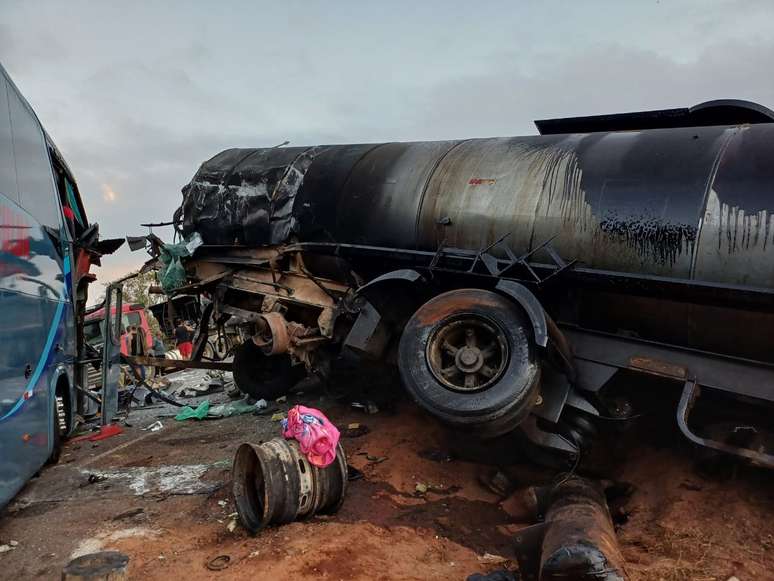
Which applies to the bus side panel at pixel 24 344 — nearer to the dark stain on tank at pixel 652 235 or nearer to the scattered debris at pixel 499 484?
the scattered debris at pixel 499 484

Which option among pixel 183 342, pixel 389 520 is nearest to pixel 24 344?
pixel 389 520

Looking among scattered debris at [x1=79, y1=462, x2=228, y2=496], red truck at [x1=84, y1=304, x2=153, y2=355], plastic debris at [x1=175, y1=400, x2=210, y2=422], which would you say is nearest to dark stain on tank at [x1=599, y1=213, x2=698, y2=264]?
scattered debris at [x1=79, y1=462, x2=228, y2=496]

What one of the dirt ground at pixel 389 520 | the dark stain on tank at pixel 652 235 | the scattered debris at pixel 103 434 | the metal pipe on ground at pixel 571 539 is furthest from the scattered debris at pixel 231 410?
the dark stain on tank at pixel 652 235

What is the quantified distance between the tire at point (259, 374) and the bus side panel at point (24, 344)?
274 cm

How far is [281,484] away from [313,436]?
1.46ft

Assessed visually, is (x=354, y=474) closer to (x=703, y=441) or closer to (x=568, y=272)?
(x=568, y=272)

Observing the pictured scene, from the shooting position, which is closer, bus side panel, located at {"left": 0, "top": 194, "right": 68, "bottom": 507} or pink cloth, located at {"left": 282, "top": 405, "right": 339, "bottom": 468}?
bus side panel, located at {"left": 0, "top": 194, "right": 68, "bottom": 507}

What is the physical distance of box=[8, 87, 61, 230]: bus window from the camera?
484cm

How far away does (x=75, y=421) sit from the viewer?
275 inches

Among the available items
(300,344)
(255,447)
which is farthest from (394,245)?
(255,447)

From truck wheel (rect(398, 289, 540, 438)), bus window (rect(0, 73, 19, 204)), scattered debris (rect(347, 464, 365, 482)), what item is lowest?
scattered debris (rect(347, 464, 365, 482))

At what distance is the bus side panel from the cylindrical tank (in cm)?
241

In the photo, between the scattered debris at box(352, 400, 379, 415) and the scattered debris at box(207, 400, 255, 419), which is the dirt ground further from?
the scattered debris at box(207, 400, 255, 419)

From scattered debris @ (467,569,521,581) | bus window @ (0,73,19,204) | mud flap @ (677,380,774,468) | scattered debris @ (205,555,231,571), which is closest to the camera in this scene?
scattered debris @ (467,569,521,581)
